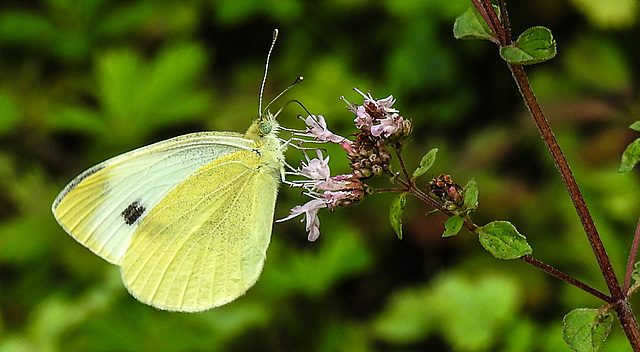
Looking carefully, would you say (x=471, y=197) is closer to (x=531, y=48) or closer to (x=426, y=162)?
(x=426, y=162)

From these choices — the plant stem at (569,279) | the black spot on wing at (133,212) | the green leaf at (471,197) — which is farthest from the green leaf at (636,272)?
the black spot on wing at (133,212)

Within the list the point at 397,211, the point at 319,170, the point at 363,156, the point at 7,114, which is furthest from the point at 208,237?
the point at 7,114

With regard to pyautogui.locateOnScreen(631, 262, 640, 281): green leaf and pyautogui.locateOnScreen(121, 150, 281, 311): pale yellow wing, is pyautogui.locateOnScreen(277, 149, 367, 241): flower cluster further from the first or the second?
pyautogui.locateOnScreen(631, 262, 640, 281): green leaf

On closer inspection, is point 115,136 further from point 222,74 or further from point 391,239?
point 391,239

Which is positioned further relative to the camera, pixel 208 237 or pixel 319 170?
pixel 208 237

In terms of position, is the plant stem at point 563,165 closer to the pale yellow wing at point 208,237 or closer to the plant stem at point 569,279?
the plant stem at point 569,279

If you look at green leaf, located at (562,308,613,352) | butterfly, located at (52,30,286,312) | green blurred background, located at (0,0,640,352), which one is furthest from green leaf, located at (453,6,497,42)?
green blurred background, located at (0,0,640,352)

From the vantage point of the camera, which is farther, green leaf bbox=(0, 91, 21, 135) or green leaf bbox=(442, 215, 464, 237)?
green leaf bbox=(0, 91, 21, 135)
